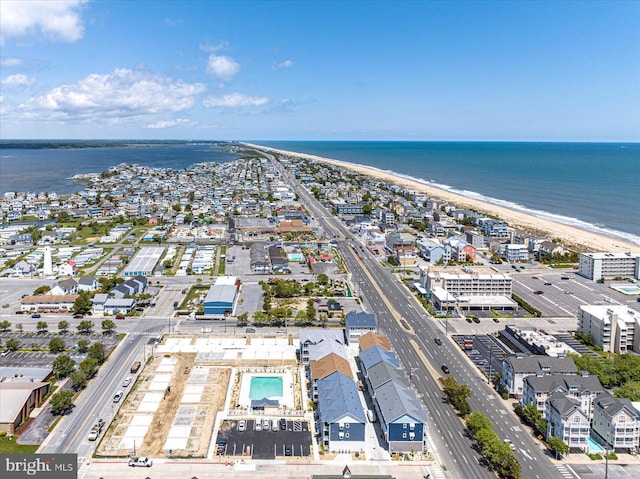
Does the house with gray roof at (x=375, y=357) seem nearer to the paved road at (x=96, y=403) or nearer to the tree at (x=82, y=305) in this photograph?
the paved road at (x=96, y=403)

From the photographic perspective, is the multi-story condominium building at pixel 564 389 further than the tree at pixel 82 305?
No

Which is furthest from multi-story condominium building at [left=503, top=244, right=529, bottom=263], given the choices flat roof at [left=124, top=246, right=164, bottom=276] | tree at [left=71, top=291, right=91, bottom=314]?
tree at [left=71, top=291, right=91, bottom=314]

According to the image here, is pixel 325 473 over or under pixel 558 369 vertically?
under

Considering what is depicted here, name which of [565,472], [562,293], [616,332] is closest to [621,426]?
[565,472]

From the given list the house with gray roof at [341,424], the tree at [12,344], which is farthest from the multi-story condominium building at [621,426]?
the tree at [12,344]

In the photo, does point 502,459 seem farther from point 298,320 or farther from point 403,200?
point 403,200

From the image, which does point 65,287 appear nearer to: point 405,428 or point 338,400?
point 338,400

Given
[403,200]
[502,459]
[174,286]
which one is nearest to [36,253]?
[174,286]
